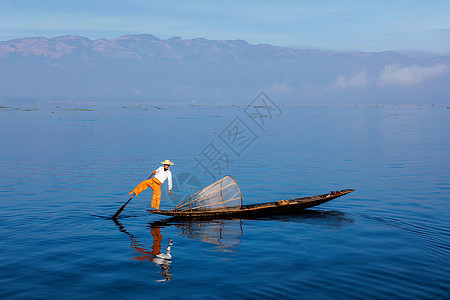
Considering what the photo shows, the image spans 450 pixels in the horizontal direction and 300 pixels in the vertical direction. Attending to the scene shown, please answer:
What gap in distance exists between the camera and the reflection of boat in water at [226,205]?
21.4 meters

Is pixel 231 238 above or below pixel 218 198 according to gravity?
below

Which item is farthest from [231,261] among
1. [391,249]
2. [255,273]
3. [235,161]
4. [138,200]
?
[235,161]

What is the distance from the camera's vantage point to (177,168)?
123 feet

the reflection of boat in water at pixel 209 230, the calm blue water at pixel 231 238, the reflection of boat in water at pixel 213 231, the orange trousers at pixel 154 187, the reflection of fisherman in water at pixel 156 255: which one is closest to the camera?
the calm blue water at pixel 231 238

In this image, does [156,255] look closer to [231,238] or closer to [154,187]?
[231,238]

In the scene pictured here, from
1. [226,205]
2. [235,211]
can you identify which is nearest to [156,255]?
[235,211]

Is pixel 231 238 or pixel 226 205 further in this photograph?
pixel 226 205

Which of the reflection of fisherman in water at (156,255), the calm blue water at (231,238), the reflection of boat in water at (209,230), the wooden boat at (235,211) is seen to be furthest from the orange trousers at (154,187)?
the reflection of fisherman in water at (156,255)

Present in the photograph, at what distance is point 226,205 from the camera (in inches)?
871

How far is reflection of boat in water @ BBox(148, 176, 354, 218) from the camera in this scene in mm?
21391

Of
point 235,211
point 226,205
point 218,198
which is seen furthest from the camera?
point 226,205

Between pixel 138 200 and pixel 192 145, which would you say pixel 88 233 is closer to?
pixel 138 200

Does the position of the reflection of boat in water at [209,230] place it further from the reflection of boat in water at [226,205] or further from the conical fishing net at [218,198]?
the conical fishing net at [218,198]

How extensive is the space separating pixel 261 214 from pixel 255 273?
24.5 ft
